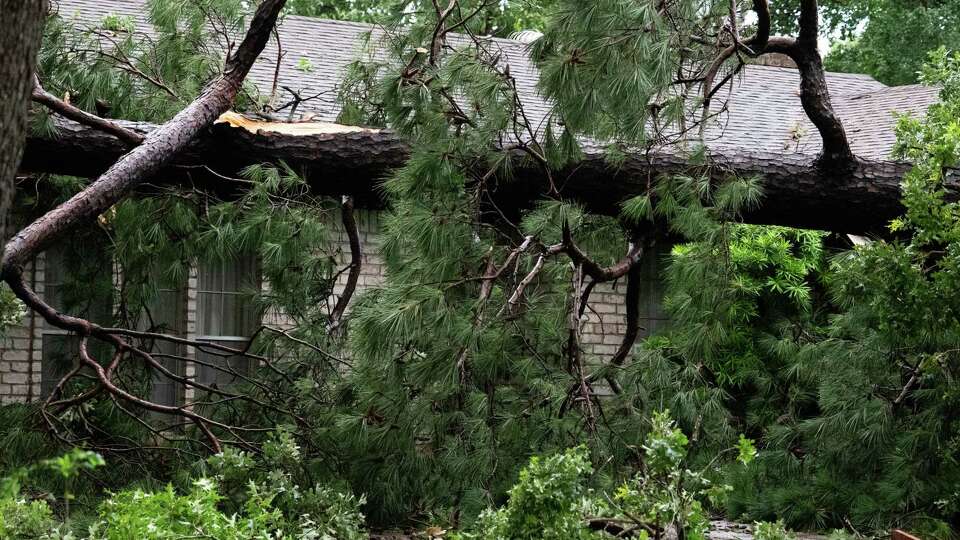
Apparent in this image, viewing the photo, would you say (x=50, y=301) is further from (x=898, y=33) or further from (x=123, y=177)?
(x=898, y=33)

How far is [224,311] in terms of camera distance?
1127 centimetres

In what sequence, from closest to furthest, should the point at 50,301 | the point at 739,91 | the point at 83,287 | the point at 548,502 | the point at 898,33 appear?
the point at 548,502 < the point at 83,287 < the point at 50,301 < the point at 739,91 < the point at 898,33

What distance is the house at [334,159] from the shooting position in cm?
661

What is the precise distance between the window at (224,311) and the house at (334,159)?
0.01 m

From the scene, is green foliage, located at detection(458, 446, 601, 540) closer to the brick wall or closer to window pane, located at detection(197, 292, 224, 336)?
the brick wall

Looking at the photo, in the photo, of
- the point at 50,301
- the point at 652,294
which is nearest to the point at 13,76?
the point at 50,301

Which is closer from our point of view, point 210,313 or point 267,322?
point 267,322

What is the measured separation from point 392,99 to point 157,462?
8.15ft

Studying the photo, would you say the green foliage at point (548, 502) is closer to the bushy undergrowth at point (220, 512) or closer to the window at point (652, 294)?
the bushy undergrowth at point (220, 512)

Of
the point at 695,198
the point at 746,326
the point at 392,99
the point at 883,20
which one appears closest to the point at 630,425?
the point at 695,198

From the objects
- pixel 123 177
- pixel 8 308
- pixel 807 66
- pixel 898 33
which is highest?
pixel 898 33

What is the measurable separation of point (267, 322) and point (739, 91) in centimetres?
519

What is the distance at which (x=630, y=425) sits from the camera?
6.24 m

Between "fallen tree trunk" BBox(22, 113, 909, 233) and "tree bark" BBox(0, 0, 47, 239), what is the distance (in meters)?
4.06
